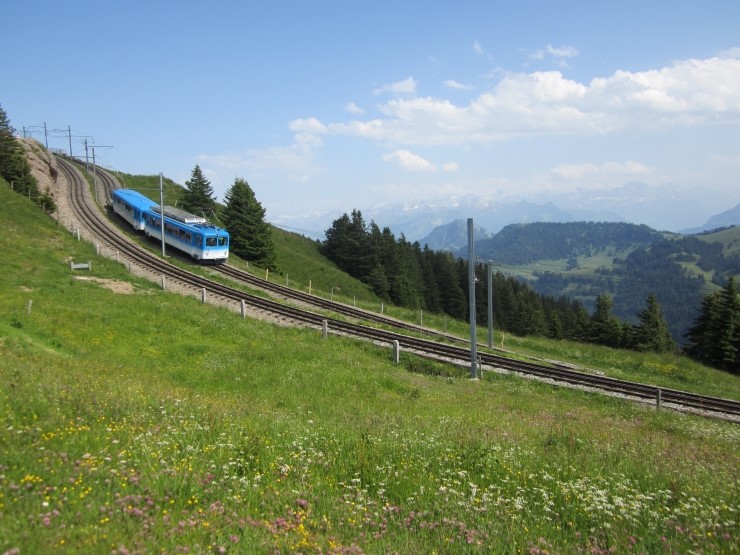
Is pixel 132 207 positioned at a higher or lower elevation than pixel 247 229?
higher

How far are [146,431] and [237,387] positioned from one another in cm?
757

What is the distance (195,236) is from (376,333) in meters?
21.8

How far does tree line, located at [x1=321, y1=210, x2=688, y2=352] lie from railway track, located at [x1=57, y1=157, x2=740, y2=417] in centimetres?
3616

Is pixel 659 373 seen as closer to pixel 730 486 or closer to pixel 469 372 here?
pixel 469 372

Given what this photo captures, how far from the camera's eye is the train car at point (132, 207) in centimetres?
4957

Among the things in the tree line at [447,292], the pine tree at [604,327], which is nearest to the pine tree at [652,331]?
the tree line at [447,292]

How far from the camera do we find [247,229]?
187ft

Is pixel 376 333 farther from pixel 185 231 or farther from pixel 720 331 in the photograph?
pixel 720 331

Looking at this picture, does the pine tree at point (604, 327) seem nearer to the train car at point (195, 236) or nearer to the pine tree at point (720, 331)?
the pine tree at point (720, 331)

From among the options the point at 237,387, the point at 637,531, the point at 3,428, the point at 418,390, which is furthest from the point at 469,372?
the point at 3,428

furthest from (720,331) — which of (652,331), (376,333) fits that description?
(376,333)

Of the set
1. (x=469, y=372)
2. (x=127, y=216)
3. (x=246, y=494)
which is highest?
(x=127, y=216)

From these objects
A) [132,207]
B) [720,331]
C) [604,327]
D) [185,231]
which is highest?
[132,207]

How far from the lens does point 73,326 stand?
18875mm
